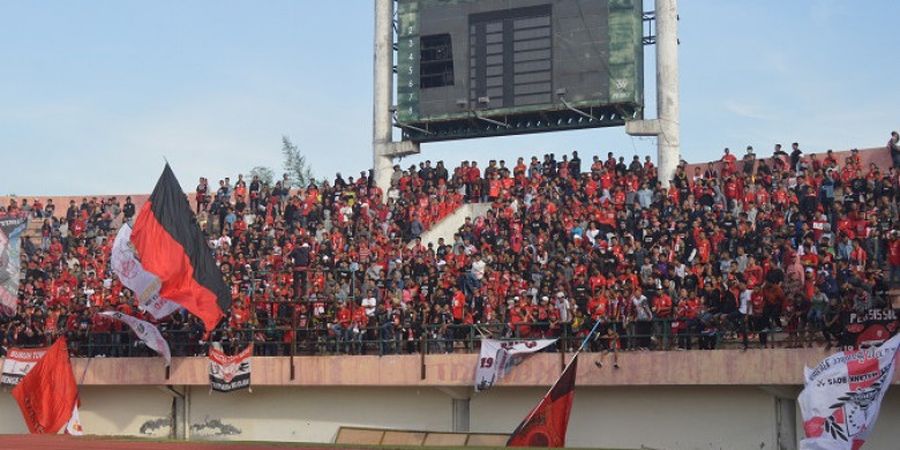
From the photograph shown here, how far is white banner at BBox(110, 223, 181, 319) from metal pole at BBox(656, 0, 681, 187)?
40.8 ft

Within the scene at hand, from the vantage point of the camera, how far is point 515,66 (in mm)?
37062

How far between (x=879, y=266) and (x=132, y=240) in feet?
48.5

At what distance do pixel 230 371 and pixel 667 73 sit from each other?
1280 cm

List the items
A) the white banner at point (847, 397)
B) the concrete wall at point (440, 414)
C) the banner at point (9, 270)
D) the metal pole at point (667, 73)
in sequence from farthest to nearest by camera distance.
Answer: the metal pole at point (667, 73), the banner at point (9, 270), the concrete wall at point (440, 414), the white banner at point (847, 397)

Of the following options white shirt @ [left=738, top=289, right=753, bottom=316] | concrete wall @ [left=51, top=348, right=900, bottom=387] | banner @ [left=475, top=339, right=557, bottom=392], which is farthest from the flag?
white shirt @ [left=738, top=289, right=753, bottom=316]

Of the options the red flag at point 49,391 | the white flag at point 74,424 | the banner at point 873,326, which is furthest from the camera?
the red flag at point 49,391

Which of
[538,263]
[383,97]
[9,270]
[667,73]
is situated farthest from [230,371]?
[667,73]

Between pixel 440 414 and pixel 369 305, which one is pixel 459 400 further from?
pixel 369 305

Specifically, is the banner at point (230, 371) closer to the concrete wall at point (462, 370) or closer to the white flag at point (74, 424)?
the concrete wall at point (462, 370)

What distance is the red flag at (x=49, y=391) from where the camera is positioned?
103 feet

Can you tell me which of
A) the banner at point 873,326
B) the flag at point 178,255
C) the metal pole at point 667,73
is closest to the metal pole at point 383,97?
the metal pole at point 667,73

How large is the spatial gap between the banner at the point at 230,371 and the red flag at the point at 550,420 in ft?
22.7

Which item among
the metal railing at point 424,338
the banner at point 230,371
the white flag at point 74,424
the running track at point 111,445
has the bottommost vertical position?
the white flag at point 74,424

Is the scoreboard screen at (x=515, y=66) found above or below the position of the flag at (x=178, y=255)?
above
